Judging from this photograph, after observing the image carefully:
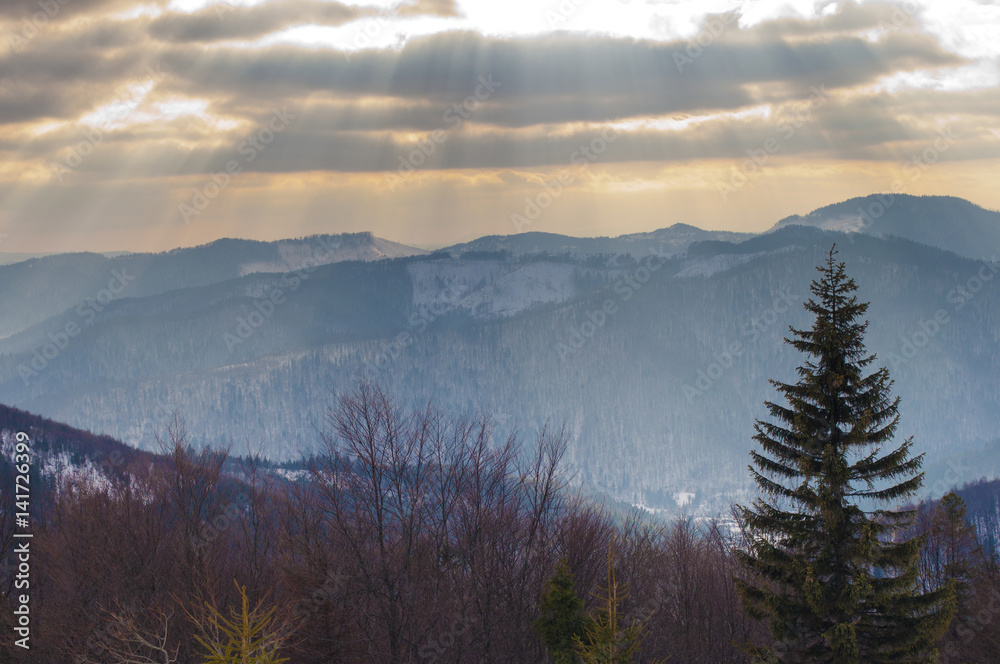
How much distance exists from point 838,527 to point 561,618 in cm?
962

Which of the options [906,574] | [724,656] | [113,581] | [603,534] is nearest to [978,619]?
[724,656]

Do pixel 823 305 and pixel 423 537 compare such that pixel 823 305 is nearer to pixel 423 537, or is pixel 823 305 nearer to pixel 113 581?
pixel 423 537

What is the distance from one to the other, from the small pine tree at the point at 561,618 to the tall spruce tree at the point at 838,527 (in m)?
6.45

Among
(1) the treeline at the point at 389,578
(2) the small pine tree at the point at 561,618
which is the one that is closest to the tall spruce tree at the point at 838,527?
(1) the treeline at the point at 389,578

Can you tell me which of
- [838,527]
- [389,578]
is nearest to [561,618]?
[389,578]

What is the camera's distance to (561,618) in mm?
26094

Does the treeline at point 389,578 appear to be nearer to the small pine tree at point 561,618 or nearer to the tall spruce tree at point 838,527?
the small pine tree at point 561,618

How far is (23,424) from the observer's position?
174m

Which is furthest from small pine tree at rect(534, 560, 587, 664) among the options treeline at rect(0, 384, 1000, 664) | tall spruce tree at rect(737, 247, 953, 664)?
tall spruce tree at rect(737, 247, 953, 664)

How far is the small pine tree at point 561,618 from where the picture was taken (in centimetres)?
2589

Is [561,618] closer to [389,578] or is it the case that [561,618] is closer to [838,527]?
[389,578]

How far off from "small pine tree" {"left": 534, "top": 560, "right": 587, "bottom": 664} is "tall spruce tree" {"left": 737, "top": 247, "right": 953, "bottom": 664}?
21.2 feet

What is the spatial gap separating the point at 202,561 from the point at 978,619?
33.1 metres

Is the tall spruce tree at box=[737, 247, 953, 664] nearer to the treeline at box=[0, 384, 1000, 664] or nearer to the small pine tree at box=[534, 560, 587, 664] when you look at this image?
the treeline at box=[0, 384, 1000, 664]
